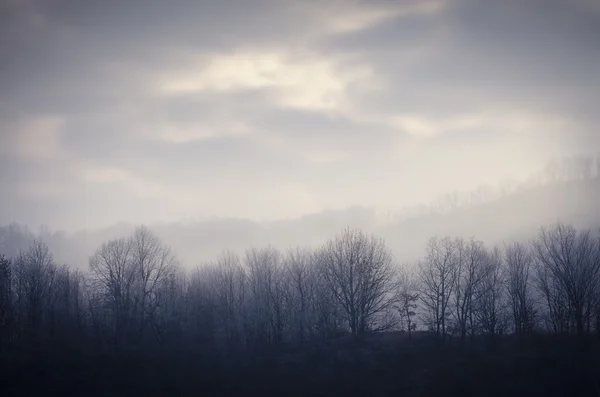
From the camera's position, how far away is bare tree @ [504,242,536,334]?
161 feet

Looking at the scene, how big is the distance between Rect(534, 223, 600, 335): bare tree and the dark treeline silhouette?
0.13 metres

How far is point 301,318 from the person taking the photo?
5547 cm

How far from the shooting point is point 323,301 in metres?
54.8

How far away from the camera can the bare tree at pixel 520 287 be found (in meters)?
49.0

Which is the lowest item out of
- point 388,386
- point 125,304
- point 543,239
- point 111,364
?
point 388,386

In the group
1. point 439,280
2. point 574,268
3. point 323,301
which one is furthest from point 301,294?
point 574,268

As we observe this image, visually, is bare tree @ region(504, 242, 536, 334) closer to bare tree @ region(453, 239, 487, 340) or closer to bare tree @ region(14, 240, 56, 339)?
bare tree @ region(453, 239, 487, 340)

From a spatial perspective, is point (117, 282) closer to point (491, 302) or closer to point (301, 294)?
point (301, 294)

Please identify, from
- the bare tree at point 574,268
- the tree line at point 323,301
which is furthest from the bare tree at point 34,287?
the bare tree at point 574,268

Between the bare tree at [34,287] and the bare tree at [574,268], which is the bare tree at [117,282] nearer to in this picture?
the bare tree at [34,287]

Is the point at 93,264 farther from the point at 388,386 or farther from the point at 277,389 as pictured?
the point at 388,386

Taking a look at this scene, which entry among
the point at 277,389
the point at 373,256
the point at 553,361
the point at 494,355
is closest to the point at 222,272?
the point at 373,256

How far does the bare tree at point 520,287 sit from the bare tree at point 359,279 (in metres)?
12.9

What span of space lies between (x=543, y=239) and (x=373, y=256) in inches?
722
